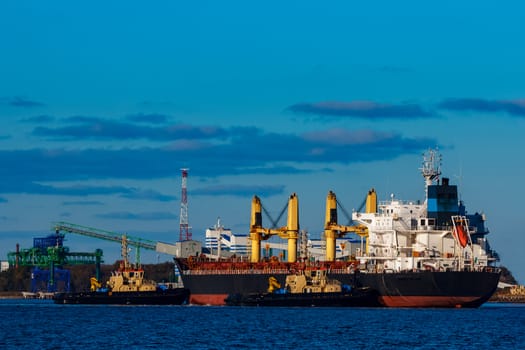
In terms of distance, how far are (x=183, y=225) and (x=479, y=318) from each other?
220 ft

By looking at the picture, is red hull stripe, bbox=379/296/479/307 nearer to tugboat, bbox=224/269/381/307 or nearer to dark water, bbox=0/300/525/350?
dark water, bbox=0/300/525/350

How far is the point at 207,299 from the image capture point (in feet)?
410

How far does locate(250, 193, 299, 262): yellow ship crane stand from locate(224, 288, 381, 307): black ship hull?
54.5 feet

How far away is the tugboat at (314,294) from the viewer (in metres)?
105

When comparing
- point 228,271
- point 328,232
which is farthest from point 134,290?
point 328,232

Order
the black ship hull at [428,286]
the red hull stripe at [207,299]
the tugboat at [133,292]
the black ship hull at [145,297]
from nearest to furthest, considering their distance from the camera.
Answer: the black ship hull at [428,286] < the black ship hull at [145,297] < the tugboat at [133,292] < the red hull stripe at [207,299]

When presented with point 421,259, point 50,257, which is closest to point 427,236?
point 421,259

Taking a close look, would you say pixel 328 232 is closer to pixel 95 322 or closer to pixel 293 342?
pixel 95 322

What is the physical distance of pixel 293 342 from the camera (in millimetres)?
72125

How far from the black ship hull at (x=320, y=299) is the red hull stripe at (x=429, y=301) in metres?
1.78

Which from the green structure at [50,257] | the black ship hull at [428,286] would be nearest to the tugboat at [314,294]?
the black ship hull at [428,286]

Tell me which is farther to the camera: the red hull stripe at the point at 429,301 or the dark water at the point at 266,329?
the red hull stripe at the point at 429,301

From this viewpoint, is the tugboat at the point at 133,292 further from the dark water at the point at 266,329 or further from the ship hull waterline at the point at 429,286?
the ship hull waterline at the point at 429,286

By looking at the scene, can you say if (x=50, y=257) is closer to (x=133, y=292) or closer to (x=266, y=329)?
(x=133, y=292)
